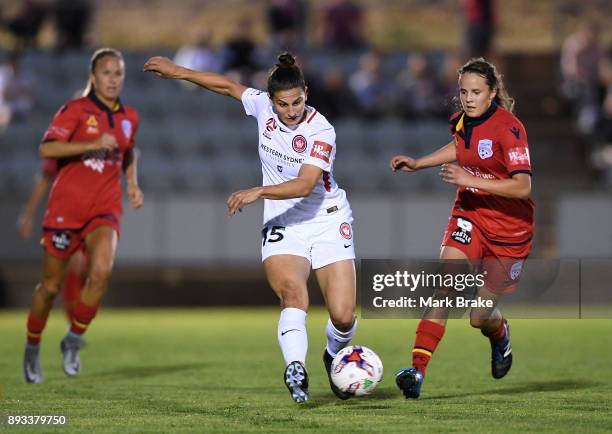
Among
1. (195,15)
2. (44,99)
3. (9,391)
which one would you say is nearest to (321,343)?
(9,391)

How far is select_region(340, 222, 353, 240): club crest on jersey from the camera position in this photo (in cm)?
791

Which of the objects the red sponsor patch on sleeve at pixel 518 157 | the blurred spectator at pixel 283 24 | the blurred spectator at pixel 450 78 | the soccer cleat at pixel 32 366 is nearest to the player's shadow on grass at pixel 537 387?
the red sponsor patch on sleeve at pixel 518 157

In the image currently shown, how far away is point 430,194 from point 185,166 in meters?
3.92

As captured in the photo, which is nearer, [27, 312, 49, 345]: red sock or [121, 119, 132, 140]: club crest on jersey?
[27, 312, 49, 345]: red sock

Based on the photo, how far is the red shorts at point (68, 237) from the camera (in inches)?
372

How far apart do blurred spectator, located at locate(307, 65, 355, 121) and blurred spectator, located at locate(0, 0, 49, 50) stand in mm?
5255

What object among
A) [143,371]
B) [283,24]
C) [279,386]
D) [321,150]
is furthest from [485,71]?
[283,24]

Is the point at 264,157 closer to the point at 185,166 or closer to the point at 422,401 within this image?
the point at 422,401

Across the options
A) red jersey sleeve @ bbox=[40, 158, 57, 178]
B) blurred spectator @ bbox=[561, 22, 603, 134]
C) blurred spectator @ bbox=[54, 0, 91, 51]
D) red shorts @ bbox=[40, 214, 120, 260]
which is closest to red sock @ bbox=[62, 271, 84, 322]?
red jersey sleeve @ bbox=[40, 158, 57, 178]

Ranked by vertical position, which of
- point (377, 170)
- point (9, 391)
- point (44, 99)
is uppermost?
point (44, 99)

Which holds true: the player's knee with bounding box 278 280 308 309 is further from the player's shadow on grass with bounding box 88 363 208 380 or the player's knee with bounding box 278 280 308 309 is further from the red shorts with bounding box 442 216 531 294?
the player's shadow on grass with bounding box 88 363 208 380

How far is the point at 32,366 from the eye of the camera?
30.0 feet

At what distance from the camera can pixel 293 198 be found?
750cm

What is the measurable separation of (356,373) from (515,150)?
1702 millimetres
